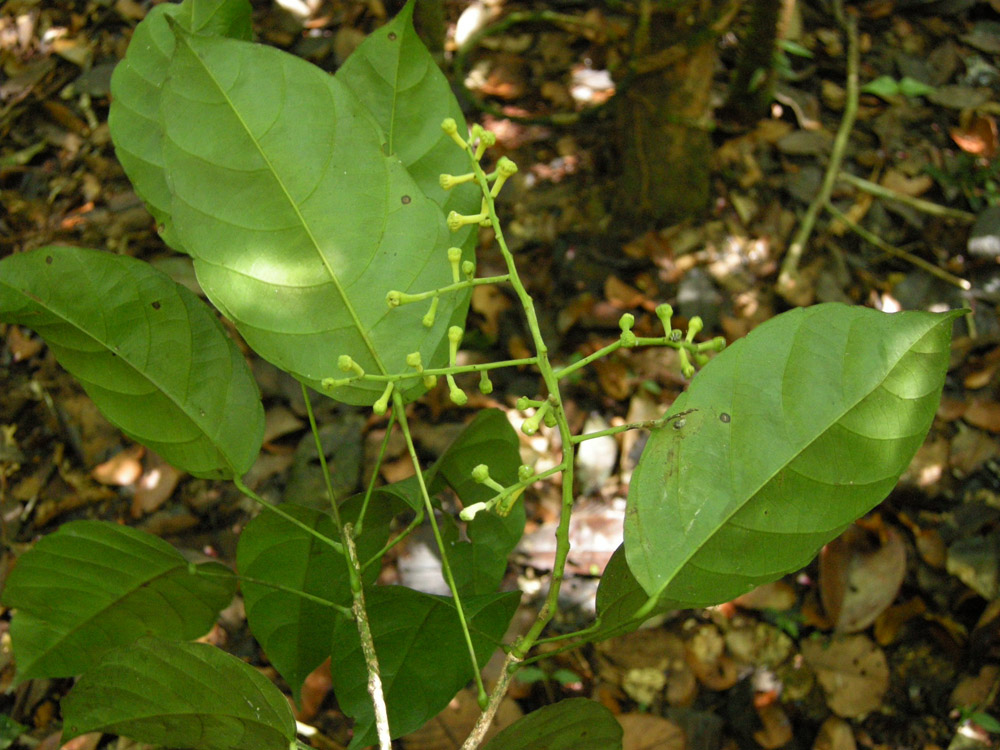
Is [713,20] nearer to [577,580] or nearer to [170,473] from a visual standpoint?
[577,580]

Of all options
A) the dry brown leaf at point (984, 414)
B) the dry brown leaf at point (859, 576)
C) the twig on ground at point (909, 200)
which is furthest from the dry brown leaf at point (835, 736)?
the twig on ground at point (909, 200)

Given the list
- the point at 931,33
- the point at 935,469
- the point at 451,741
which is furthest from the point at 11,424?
the point at 931,33

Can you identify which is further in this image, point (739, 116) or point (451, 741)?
point (739, 116)

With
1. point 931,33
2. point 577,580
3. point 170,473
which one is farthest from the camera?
point 931,33

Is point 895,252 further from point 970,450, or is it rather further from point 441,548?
point 441,548

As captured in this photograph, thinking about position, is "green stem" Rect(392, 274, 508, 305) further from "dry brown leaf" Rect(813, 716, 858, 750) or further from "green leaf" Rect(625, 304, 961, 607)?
"dry brown leaf" Rect(813, 716, 858, 750)

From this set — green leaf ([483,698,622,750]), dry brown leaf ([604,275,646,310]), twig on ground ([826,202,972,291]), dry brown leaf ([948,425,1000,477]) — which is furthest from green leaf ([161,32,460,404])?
twig on ground ([826,202,972,291])

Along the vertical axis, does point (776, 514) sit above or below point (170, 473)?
above
